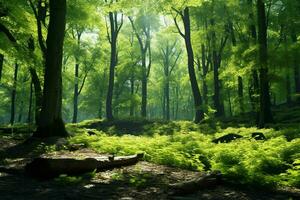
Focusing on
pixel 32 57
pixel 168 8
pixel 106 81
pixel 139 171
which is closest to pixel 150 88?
pixel 106 81

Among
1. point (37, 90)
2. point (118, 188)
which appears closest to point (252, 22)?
point (37, 90)

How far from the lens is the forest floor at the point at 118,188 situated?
20.8 ft

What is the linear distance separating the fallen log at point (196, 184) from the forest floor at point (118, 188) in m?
0.11

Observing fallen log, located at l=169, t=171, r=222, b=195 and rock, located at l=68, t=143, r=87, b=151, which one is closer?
fallen log, located at l=169, t=171, r=222, b=195

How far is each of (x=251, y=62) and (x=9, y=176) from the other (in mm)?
14485

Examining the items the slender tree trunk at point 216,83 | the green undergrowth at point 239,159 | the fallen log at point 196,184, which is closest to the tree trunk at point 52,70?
the green undergrowth at point 239,159

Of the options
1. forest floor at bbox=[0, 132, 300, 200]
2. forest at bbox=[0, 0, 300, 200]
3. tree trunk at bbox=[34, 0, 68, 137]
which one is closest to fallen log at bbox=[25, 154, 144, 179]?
forest at bbox=[0, 0, 300, 200]

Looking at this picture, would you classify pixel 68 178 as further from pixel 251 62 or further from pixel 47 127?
pixel 251 62

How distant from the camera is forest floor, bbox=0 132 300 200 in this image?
249 inches

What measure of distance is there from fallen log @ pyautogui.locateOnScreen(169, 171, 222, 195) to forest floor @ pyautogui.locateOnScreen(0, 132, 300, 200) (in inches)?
4.2

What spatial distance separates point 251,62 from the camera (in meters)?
19.2

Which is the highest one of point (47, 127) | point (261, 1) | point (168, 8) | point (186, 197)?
point (168, 8)

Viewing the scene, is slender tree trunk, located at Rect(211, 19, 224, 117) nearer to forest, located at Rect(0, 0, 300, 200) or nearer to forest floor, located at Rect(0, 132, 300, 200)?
forest, located at Rect(0, 0, 300, 200)

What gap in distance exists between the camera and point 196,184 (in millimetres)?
7020
